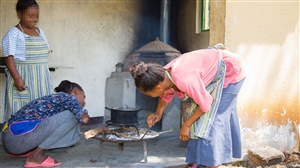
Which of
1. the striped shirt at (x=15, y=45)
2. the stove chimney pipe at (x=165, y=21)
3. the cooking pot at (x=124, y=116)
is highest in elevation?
the stove chimney pipe at (x=165, y=21)

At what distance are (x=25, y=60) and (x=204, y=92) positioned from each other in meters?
1.99

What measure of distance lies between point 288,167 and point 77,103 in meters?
2.36

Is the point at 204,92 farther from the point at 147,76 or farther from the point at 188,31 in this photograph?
the point at 188,31

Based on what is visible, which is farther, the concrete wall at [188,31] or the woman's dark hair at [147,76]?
the concrete wall at [188,31]

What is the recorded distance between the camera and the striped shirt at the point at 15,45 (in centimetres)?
362

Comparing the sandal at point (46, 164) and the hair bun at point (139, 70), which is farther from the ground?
the hair bun at point (139, 70)

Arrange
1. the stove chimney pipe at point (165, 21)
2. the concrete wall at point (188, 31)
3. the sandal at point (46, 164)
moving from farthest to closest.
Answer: the stove chimney pipe at point (165, 21)
the concrete wall at point (188, 31)
the sandal at point (46, 164)

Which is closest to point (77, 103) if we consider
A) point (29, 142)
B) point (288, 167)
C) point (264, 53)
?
point (29, 142)

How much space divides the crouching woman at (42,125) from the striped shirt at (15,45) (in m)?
0.59

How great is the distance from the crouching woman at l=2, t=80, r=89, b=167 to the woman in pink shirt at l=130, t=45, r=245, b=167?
31.7 inches

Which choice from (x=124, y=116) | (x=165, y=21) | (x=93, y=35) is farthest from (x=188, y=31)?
(x=124, y=116)

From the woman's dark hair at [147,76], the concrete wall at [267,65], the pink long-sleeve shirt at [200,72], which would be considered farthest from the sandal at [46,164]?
the concrete wall at [267,65]

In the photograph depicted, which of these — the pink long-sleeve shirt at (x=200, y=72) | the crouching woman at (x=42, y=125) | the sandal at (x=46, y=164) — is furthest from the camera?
the sandal at (x=46, y=164)

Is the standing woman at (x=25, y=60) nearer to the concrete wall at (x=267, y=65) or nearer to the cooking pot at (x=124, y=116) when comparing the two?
the cooking pot at (x=124, y=116)
